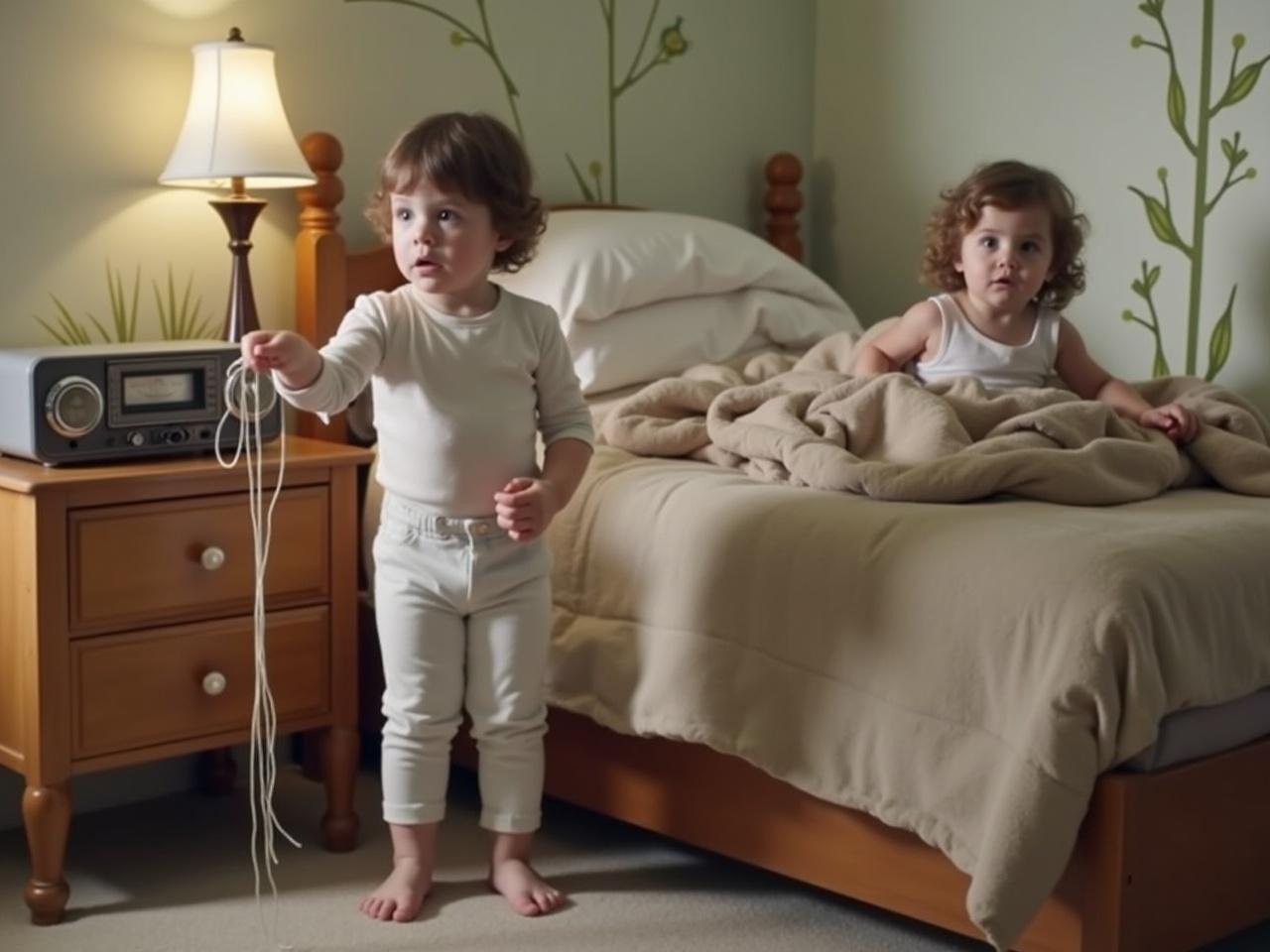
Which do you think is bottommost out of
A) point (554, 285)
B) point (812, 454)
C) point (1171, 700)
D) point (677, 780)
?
point (677, 780)

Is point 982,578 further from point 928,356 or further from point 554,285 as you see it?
point 554,285

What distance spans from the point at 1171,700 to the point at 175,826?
54.1 inches

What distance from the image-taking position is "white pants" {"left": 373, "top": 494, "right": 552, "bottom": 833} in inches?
80.0

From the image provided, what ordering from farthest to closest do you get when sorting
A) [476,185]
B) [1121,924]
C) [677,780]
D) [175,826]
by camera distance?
[175,826], [677,780], [476,185], [1121,924]

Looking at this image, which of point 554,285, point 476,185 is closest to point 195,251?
point 554,285

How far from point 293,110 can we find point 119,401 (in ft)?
2.24

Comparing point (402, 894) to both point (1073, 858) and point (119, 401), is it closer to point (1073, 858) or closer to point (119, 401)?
point (119, 401)

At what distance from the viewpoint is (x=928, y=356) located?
2.49 metres

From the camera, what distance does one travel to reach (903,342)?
8.17ft

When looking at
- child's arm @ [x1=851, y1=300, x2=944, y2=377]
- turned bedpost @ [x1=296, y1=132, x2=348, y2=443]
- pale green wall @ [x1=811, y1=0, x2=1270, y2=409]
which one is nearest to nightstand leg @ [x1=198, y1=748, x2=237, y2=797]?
turned bedpost @ [x1=296, y1=132, x2=348, y2=443]

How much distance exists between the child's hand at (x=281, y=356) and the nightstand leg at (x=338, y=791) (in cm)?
Result: 65

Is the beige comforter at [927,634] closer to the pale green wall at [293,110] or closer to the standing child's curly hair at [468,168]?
the standing child's curly hair at [468,168]

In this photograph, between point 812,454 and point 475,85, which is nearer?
point 812,454

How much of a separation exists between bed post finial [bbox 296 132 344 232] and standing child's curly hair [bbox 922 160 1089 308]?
2.86 feet
